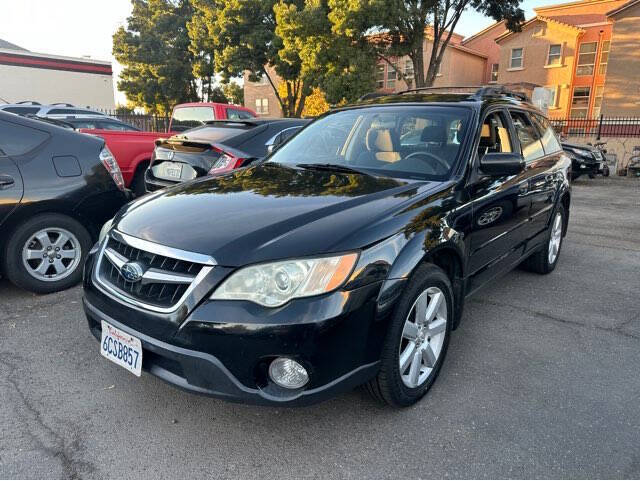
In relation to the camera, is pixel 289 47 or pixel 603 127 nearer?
pixel 603 127

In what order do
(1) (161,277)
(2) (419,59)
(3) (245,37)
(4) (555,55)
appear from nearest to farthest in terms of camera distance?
(1) (161,277) < (2) (419,59) < (3) (245,37) < (4) (555,55)

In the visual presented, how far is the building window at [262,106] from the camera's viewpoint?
118 feet

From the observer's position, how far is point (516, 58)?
29.3 meters

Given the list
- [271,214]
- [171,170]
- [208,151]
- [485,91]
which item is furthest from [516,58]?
[271,214]

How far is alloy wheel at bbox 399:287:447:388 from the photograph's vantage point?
243 cm

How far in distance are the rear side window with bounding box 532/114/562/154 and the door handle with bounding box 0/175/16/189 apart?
4.56m

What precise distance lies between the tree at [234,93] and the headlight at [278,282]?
39847mm

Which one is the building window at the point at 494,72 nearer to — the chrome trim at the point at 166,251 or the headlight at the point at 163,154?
the headlight at the point at 163,154

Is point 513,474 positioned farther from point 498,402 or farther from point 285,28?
point 285,28

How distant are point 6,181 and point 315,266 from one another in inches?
120

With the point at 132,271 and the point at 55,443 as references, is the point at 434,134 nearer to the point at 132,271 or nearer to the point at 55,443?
the point at 132,271

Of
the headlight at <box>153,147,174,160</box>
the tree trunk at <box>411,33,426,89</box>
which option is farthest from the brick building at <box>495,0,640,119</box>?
the headlight at <box>153,147,174,160</box>

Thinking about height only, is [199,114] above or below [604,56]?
below

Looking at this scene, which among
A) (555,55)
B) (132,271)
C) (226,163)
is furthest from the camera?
(555,55)
